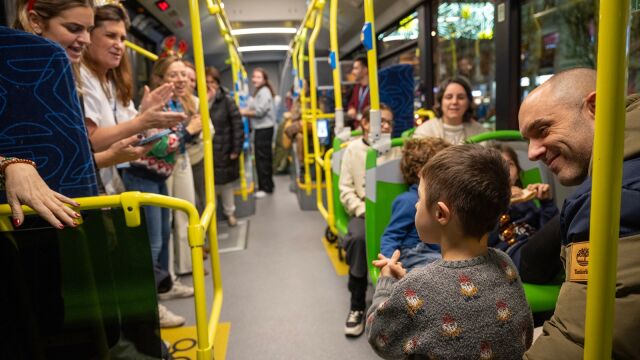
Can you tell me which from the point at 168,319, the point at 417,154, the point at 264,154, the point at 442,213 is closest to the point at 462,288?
the point at 442,213

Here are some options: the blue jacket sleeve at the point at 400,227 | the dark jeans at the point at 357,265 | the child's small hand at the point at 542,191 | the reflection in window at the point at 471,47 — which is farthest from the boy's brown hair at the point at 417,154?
the reflection in window at the point at 471,47

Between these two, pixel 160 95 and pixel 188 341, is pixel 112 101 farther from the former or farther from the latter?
pixel 188 341

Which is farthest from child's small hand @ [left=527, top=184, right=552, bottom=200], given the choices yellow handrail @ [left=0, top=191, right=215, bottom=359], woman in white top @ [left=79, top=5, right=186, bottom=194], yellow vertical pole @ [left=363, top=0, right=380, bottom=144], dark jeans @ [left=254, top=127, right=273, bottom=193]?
dark jeans @ [left=254, top=127, right=273, bottom=193]

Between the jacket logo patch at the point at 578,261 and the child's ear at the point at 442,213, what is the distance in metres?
0.27

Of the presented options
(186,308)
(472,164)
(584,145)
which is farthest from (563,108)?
(186,308)

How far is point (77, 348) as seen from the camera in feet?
4.54

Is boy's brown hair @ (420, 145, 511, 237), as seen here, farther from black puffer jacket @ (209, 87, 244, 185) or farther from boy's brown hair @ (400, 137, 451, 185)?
black puffer jacket @ (209, 87, 244, 185)

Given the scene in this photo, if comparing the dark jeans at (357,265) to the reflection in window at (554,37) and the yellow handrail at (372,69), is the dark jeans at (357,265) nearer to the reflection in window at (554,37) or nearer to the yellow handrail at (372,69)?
the yellow handrail at (372,69)

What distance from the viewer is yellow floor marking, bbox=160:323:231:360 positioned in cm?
247

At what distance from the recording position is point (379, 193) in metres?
2.23

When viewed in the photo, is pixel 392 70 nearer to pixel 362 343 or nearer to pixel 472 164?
pixel 362 343

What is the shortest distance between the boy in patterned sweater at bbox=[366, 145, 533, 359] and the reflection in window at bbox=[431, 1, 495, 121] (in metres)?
→ 2.53

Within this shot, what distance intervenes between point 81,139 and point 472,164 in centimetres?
116

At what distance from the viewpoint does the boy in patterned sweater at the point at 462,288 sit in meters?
1.05
